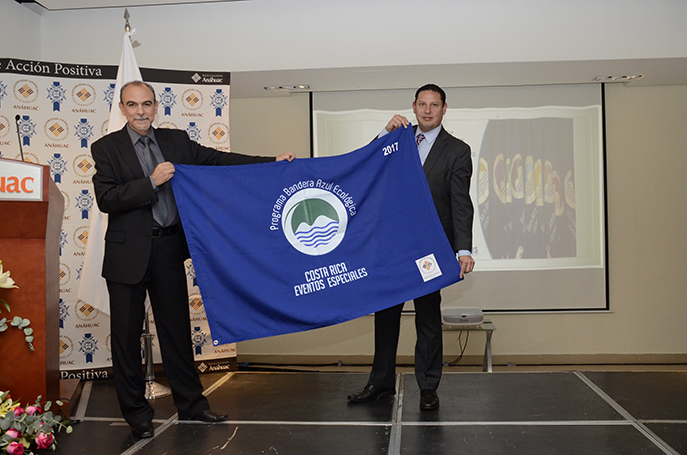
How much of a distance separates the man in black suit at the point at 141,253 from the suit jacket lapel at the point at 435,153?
1184mm

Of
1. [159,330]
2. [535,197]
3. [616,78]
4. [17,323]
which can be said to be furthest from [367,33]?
[17,323]

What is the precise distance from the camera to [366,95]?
559 centimetres

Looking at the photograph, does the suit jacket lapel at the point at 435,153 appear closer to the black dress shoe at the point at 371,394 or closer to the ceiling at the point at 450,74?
the black dress shoe at the point at 371,394

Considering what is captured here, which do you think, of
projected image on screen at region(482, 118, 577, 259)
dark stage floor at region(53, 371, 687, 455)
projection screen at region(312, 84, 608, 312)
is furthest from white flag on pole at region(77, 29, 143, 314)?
projected image on screen at region(482, 118, 577, 259)

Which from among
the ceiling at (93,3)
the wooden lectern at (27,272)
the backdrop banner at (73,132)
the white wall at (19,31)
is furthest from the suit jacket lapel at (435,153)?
the white wall at (19,31)

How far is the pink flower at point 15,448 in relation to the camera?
217cm

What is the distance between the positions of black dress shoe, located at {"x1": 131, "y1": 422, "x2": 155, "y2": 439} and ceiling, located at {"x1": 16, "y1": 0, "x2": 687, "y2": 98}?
307cm

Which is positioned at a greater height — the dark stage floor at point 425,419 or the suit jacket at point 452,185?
the suit jacket at point 452,185

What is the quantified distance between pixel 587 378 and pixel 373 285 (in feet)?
4.63

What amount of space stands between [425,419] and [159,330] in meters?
1.29

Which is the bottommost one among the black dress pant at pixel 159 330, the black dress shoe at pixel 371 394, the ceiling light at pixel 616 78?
the black dress shoe at pixel 371 394

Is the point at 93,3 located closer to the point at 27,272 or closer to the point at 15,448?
the point at 27,272

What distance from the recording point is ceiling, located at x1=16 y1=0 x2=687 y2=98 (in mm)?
4621

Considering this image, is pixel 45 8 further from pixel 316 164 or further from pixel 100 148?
pixel 316 164
